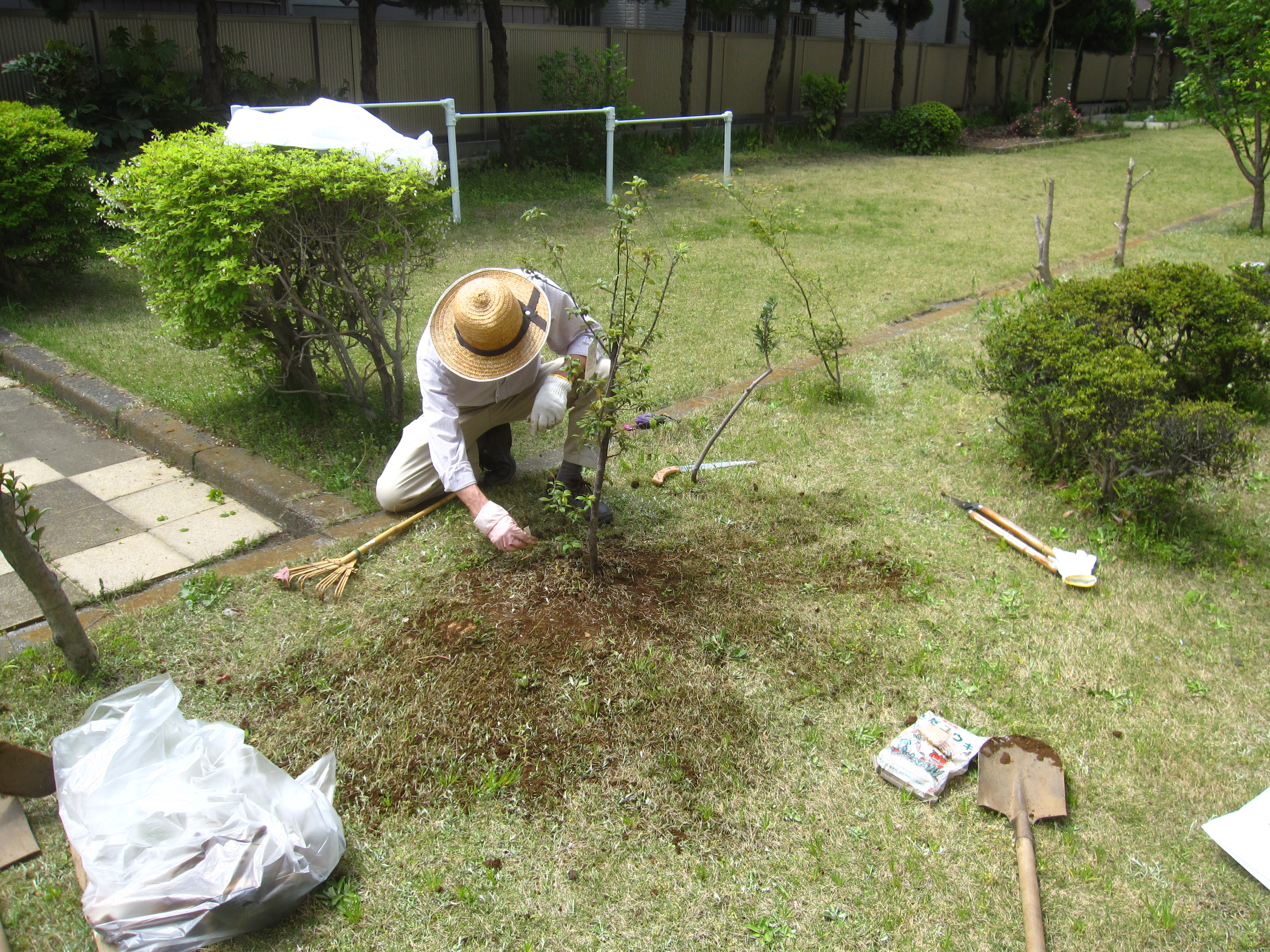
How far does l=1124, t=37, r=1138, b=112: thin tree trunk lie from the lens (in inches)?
1134

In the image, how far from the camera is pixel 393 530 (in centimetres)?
384

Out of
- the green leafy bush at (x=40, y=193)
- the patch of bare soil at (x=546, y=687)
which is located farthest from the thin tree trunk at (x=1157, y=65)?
the patch of bare soil at (x=546, y=687)

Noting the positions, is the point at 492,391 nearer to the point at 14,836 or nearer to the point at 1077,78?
the point at 14,836

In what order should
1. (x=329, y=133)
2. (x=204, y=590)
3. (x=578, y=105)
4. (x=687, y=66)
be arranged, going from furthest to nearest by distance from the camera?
(x=687, y=66), (x=578, y=105), (x=329, y=133), (x=204, y=590)

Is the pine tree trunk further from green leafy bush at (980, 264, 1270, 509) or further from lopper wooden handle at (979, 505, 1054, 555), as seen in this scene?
lopper wooden handle at (979, 505, 1054, 555)

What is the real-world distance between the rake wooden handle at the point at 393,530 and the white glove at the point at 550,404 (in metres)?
0.45

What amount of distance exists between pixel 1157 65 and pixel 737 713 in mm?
32549

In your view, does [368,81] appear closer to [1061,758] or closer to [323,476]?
[323,476]

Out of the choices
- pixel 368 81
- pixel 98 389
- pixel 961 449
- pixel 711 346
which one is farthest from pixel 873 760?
pixel 368 81

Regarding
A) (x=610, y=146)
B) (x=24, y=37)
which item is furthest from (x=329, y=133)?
(x=24, y=37)

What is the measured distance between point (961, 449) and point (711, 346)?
6.57 ft

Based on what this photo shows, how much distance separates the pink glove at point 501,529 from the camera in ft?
11.0

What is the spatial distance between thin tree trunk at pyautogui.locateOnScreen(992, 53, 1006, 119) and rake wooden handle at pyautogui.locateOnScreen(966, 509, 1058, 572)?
2188cm

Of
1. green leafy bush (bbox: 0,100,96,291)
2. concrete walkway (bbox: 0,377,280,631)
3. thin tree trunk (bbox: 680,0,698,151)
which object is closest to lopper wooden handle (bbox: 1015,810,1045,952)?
concrete walkway (bbox: 0,377,280,631)
